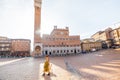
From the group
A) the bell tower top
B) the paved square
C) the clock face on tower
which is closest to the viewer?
the paved square

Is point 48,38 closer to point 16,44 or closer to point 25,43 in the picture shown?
point 25,43

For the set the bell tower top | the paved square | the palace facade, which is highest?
the bell tower top

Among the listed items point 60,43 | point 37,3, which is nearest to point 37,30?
point 37,3

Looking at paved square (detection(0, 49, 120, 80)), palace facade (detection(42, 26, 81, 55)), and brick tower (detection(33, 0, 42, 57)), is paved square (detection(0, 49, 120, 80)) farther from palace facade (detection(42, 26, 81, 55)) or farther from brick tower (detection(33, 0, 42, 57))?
palace facade (detection(42, 26, 81, 55))

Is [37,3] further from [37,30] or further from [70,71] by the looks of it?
[70,71]

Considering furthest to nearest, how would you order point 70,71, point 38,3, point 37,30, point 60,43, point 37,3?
1. point 60,43
2. point 38,3
3. point 37,3
4. point 37,30
5. point 70,71

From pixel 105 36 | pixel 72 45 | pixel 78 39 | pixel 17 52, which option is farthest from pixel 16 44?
pixel 105 36

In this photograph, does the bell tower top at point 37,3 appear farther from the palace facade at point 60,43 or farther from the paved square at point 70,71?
the paved square at point 70,71

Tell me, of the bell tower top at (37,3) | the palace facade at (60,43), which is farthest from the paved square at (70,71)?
the bell tower top at (37,3)

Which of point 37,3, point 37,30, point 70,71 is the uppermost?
point 37,3

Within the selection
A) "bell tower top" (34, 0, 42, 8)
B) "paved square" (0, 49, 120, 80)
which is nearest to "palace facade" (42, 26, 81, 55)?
"bell tower top" (34, 0, 42, 8)

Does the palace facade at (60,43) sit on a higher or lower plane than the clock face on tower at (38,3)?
lower

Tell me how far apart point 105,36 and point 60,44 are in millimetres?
24293

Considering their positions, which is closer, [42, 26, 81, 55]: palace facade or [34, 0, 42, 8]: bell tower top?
[34, 0, 42, 8]: bell tower top
